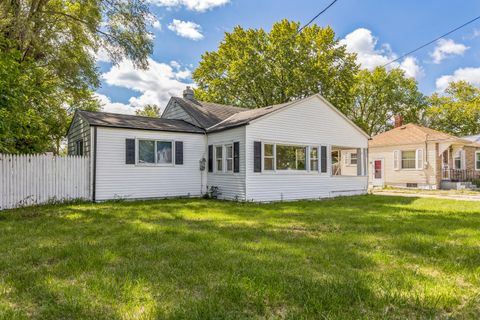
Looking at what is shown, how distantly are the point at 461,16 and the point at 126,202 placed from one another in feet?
45.3

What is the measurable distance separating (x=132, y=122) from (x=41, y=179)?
384cm

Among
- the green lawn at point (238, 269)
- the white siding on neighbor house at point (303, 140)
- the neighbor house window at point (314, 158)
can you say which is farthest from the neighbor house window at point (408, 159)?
the green lawn at point (238, 269)

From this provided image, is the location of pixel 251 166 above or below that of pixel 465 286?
above

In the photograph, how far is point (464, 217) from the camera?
8211mm

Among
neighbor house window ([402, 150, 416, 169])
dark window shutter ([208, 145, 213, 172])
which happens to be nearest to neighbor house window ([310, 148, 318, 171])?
dark window shutter ([208, 145, 213, 172])

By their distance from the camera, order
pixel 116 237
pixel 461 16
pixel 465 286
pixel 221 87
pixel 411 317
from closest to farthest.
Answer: pixel 411 317, pixel 465 286, pixel 116 237, pixel 461 16, pixel 221 87

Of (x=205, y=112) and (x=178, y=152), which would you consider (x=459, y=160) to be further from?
(x=178, y=152)

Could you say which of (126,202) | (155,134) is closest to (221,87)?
(155,134)

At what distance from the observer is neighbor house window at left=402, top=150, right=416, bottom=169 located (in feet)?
67.1

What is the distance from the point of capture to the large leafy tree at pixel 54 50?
9.12 m

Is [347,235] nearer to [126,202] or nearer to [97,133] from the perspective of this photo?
[126,202]

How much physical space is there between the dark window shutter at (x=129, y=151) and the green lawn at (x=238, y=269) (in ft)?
15.6

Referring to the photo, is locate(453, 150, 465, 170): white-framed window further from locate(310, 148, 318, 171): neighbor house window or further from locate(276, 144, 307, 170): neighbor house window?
locate(310, 148, 318, 171): neighbor house window

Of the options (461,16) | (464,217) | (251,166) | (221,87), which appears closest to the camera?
(464,217)
